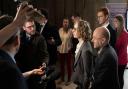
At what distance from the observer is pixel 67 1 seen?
28.0 feet

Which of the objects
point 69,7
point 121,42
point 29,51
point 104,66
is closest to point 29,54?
point 29,51

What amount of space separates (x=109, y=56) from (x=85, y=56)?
339mm

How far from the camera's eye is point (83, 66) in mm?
3447

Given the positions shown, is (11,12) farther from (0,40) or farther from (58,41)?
(0,40)

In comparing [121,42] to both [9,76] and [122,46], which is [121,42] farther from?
[9,76]

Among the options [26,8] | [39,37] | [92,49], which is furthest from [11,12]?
[26,8]

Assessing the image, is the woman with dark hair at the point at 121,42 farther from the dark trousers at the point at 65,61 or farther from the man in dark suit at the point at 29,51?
the dark trousers at the point at 65,61

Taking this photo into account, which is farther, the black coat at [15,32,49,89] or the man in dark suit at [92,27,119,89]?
the black coat at [15,32,49,89]

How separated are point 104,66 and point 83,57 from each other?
35 centimetres

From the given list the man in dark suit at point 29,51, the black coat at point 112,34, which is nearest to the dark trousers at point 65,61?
the black coat at point 112,34

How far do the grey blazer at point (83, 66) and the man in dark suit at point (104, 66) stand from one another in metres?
0.17

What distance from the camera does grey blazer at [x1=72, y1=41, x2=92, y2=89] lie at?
→ 340 cm

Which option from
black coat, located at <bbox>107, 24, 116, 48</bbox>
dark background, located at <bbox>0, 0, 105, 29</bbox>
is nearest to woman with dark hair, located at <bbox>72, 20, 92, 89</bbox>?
black coat, located at <bbox>107, 24, 116, 48</bbox>

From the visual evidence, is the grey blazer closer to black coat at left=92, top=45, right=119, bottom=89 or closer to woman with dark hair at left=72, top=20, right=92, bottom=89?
woman with dark hair at left=72, top=20, right=92, bottom=89
